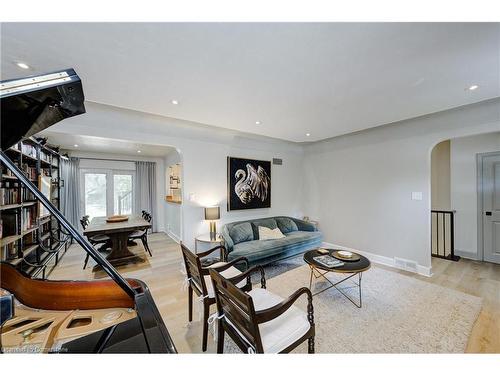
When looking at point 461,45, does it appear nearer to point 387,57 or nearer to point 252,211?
point 387,57

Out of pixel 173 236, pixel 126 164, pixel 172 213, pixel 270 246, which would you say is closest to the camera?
pixel 270 246

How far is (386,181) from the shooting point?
3.69m

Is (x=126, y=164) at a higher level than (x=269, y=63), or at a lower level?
lower

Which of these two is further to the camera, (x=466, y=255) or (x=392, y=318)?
(x=466, y=255)

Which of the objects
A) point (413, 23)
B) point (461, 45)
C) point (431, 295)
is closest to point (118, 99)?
point (413, 23)

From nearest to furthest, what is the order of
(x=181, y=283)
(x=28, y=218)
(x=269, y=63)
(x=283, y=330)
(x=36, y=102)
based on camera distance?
(x=36, y=102), (x=283, y=330), (x=269, y=63), (x=28, y=218), (x=181, y=283)

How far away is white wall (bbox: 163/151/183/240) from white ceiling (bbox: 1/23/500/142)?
9.58 ft

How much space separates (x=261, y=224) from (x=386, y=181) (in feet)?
8.29

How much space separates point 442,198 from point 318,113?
3876 mm

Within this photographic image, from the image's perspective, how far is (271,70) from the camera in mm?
1694

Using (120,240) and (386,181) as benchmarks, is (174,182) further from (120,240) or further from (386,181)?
(386,181)

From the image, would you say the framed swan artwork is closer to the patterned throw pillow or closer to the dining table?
the patterned throw pillow

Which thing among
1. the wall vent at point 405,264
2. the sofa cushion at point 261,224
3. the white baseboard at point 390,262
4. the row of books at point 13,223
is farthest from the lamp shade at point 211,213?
the wall vent at point 405,264

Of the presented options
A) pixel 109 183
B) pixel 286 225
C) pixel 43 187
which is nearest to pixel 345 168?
pixel 286 225
